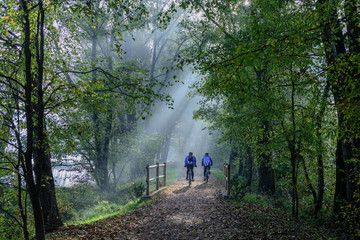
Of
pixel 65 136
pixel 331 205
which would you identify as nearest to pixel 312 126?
pixel 331 205

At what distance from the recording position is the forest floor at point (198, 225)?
7.02m

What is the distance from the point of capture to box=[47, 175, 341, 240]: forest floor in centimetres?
702

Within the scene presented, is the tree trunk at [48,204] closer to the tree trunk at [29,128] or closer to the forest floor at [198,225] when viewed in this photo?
the forest floor at [198,225]

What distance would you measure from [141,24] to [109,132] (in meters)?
7.48

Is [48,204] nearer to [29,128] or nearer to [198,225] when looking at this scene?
[29,128]

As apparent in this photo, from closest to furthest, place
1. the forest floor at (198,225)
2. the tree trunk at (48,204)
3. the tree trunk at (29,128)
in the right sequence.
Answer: the tree trunk at (29,128)
the forest floor at (198,225)
the tree trunk at (48,204)

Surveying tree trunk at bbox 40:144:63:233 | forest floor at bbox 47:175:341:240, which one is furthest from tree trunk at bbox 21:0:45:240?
tree trunk at bbox 40:144:63:233

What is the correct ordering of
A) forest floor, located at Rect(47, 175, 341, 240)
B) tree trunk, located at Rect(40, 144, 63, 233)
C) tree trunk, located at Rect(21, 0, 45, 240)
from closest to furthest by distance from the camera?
tree trunk, located at Rect(21, 0, 45, 240)
forest floor, located at Rect(47, 175, 341, 240)
tree trunk, located at Rect(40, 144, 63, 233)

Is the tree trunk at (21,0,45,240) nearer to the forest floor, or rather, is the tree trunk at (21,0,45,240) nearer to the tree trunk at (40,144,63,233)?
the forest floor

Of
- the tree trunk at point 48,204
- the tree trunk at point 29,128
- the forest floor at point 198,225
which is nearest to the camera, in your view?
the tree trunk at point 29,128

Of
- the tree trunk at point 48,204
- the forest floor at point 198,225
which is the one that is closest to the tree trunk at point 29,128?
the forest floor at point 198,225

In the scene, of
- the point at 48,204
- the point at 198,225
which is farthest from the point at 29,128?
the point at 198,225

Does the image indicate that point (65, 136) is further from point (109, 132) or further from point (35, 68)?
point (109, 132)

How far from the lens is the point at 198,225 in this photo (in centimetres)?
800
